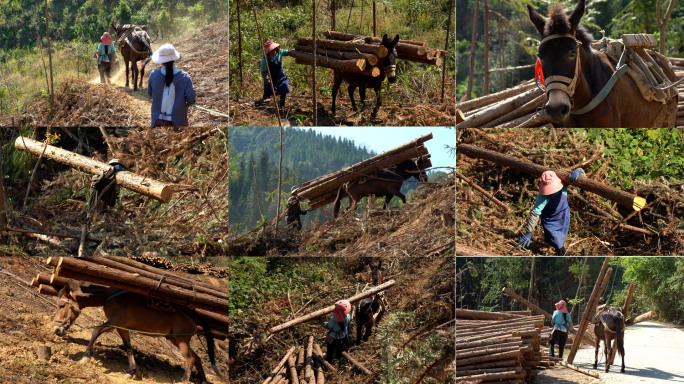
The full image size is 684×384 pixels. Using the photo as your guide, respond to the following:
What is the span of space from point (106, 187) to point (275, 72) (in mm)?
2598

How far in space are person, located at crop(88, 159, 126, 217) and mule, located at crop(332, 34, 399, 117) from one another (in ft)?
9.52

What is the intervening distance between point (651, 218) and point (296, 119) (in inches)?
172

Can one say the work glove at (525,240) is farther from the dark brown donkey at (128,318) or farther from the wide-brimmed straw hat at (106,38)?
the wide-brimmed straw hat at (106,38)

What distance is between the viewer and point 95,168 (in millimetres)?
8359

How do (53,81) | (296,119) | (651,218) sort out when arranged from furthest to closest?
(53,81) < (296,119) < (651,218)

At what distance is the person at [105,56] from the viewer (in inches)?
344

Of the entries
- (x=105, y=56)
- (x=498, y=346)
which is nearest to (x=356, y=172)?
(x=498, y=346)

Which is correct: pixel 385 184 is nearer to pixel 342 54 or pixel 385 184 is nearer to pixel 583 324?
pixel 342 54

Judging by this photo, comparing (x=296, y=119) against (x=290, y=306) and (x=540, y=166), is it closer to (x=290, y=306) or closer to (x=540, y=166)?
(x=290, y=306)

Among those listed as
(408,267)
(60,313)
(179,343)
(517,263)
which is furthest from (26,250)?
(517,263)

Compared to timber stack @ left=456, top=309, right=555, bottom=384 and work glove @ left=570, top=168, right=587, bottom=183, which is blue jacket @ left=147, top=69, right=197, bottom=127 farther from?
work glove @ left=570, top=168, right=587, bottom=183

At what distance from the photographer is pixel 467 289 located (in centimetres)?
796

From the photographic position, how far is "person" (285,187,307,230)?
7273mm

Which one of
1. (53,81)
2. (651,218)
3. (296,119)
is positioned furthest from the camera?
(53,81)
